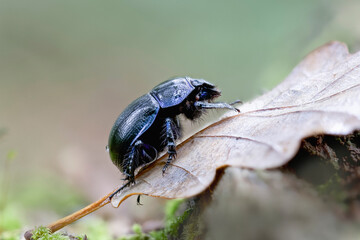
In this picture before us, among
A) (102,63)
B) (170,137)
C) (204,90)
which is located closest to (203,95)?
(204,90)

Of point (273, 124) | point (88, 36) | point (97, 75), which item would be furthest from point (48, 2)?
point (273, 124)

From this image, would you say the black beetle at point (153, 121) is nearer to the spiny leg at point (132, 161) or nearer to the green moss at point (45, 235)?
the spiny leg at point (132, 161)

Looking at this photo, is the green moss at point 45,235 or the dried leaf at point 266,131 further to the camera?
the green moss at point 45,235

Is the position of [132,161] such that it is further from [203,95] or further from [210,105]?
[203,95]

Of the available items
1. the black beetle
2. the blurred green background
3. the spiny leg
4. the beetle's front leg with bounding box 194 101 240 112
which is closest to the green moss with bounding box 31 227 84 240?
the spiny leg

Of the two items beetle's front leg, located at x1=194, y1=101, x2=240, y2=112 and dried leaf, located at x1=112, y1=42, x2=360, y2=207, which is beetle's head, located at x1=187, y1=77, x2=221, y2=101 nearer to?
beetle's front leg, located at x1=194, y1=101, x2=240, y2=112

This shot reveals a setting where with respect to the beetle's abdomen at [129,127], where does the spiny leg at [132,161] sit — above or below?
below

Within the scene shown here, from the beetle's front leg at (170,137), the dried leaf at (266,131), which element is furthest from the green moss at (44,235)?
the beetle's front leg at (170,137)
